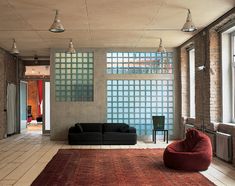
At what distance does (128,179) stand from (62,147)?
453cm

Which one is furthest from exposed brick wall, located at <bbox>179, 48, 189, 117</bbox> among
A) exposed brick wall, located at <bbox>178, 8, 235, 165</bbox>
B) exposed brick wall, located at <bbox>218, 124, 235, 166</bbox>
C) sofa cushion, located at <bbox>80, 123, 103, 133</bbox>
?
exposed brick wall, located at <bbox>218, 124, 235, 166</bbox>

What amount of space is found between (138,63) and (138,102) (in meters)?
1.32

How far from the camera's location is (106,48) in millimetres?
11977

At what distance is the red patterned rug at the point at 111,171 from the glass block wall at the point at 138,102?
123 inches

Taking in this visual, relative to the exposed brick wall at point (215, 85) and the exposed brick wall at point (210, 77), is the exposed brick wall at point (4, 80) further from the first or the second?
the exposed brick wall at point (215, 85)

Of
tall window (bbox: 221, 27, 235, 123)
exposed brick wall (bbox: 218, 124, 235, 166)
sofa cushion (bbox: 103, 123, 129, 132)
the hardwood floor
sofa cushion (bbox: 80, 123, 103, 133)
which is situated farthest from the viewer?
sofa cushion (bbox: 80, 123, 103, 133)

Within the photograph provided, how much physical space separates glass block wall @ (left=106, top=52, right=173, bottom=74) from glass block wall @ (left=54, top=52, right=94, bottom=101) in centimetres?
71

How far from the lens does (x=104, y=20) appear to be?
8.05m

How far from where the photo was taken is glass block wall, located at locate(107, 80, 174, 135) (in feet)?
39.4

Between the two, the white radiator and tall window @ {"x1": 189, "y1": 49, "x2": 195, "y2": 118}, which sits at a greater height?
tall window @ {"x1": 189, "y1": 49, "x2": 195, "y2": 118}

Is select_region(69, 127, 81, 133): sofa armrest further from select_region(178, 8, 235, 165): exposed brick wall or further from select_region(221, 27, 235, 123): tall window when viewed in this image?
select_region(221, 27, 235, 123): tall window

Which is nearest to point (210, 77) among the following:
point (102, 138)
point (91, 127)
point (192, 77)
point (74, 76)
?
point (192, 77)

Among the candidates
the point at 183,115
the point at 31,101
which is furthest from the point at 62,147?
the point at 31,101

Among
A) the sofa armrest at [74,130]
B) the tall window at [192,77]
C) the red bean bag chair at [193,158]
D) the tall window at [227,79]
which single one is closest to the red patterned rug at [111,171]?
the red bean bag chair at [193,158]
